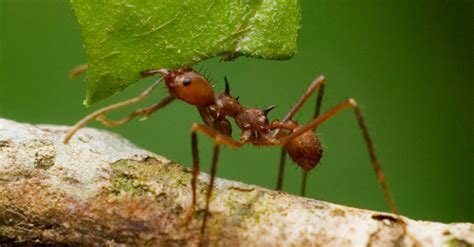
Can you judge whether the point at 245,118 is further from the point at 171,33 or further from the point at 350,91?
the point at 350,91

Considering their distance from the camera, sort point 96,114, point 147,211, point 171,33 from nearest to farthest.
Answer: point 147,211 → point 171,33 → point 96,114

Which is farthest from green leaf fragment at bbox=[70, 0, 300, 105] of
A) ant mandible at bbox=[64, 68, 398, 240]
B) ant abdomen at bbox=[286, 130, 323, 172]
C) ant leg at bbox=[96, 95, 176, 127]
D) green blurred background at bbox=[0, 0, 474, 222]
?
green blurred background at bbox=[0, 0, 474, 222]

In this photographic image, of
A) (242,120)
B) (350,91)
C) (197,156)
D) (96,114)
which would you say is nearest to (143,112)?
(96,114)

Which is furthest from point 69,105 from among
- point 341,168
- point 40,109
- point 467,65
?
point 467,65

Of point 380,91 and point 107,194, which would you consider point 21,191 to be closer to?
point 107,194

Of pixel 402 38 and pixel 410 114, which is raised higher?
pixel 402 38

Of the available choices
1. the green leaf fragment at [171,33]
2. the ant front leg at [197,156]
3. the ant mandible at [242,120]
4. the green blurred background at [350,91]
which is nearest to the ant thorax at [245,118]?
the ant mandible at [242,120]

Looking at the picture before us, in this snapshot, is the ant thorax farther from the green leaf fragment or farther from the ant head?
the green leaf fragment
